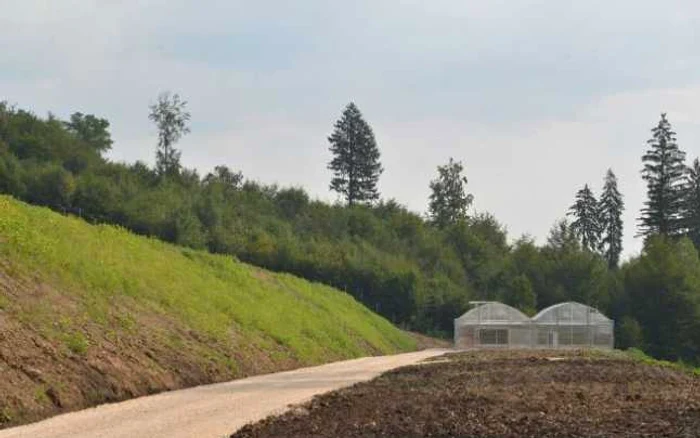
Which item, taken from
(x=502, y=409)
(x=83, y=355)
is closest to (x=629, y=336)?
(x=83, y=355)

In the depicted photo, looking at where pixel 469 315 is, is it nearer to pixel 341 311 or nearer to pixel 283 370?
→ pixel 341 311

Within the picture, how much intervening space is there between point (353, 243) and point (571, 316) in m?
35.6

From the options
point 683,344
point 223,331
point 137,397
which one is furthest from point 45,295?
point 683,344

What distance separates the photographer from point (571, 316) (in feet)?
213

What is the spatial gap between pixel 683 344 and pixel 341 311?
33243mm

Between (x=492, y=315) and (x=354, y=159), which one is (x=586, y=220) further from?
(x=492, y=315)

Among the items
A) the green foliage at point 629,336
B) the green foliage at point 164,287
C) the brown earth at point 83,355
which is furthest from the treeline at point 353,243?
the brown earth at point 83,355

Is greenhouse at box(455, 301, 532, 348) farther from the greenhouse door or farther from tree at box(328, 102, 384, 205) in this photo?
tree at box(328, 102, 384, 205)

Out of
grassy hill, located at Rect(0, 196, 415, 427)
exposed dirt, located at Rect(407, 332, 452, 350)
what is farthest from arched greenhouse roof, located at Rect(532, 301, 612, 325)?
grassy hill, located at Rect(0, 196, 415, 427)

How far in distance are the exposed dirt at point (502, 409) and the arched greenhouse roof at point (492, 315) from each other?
41.6 meters

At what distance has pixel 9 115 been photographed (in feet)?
295

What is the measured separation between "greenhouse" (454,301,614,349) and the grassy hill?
23.7m

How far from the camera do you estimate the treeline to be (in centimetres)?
7288

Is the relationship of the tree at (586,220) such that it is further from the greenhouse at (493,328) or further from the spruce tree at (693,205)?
the greenhouse at (493,328)
